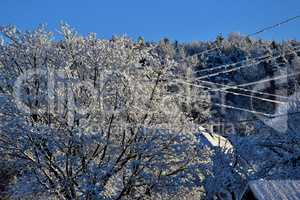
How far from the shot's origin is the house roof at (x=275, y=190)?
41.3 feet

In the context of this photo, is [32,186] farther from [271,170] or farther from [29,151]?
[271,170]

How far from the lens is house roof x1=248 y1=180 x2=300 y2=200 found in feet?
41.3

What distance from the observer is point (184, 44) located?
3812 inches

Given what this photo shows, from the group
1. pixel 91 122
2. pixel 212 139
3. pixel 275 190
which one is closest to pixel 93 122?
pixel 91 122

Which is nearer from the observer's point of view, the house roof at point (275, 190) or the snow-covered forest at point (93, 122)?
the house roof at point (275, 190)

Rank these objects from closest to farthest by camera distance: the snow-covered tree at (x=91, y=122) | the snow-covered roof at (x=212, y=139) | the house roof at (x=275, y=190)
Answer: the house roof at (x=275, y=190)
the snow-covered tree at (x=91, y=122)
the snow-covered roof at (x=212, y=139)

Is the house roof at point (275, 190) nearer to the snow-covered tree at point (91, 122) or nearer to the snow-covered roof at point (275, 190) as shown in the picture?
the snow-covered roof at point (275, 190)

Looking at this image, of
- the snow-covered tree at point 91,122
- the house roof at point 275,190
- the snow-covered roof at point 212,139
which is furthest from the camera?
the snow-covered roof at point 212,139

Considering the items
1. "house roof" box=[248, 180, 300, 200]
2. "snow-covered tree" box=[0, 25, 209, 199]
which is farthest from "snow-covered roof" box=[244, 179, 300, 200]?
"snow-covered tree" box=[0, 25, 209, 199]

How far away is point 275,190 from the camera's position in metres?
12.8

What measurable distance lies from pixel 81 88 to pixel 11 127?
97.9 inches

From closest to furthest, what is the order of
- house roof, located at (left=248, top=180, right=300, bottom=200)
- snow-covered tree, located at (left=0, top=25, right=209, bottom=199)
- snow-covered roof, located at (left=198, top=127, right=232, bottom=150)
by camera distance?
house roof, located at (left=248, top=180, right=300, bottom=200)
snow-covered tree, located at (left=0, top=25, right=209, bottom=199)
snow-covered roof, located at (left=198, top=127, right=232, bottom=150)

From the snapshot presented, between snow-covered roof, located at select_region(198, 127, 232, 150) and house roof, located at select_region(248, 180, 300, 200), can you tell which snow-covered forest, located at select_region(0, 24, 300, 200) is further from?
snow-covered roof, located at select_region(198, 127, 232, 150)

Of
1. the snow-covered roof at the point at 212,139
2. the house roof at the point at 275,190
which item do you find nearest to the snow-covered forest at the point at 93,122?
the house roof at the point at 275,190
